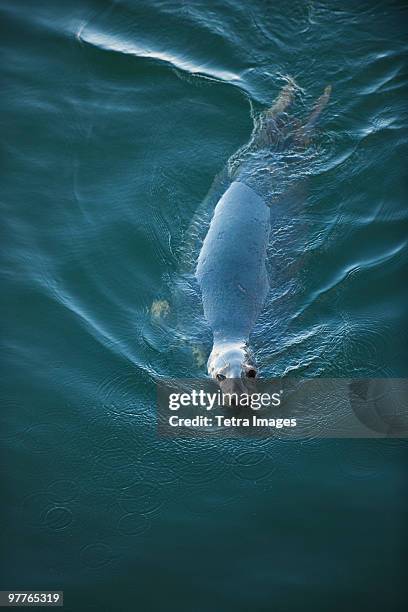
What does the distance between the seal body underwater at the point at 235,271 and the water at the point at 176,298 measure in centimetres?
25

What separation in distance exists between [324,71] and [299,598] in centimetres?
801

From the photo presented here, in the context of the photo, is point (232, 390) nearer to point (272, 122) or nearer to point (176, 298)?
point (176, 298)

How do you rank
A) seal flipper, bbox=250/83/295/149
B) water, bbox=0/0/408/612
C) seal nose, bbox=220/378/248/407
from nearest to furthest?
water, bbox=0/0/408/612 → seal nose, bbox=220/378/248/407 → seal flipper, bbox=250/83/295/149

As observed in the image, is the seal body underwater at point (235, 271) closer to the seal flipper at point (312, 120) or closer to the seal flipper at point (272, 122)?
the seal flipper at point (272, 122)

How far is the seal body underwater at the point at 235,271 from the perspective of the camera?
773cm

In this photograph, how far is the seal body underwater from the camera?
305 inches

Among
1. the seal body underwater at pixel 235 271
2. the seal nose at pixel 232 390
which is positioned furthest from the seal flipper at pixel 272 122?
the seal nose at pixel 232 390

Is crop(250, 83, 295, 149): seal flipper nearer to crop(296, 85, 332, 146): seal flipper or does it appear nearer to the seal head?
crop(296, 85, 332, 146): seal flipper

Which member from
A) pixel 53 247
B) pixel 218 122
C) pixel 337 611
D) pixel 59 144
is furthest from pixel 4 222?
pixel 337 611

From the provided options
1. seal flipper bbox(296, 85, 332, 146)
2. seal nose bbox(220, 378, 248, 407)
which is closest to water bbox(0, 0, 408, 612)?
seal flipper bbox(296, 85, 332, 146)

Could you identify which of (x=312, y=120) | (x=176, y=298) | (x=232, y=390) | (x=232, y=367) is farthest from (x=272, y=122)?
(x=232, y=390)

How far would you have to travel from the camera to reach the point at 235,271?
872cm

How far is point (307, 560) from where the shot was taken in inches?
268

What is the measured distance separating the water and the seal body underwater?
246 mm
